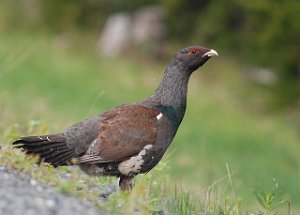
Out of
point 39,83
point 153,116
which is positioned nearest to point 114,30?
point 39,83

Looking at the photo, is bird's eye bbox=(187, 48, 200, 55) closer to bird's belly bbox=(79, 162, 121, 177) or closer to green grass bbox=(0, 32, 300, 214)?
green grass bbox=(0, 32, 300, 214)

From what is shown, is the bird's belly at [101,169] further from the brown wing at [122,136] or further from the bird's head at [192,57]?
the bird's head at [192,57]

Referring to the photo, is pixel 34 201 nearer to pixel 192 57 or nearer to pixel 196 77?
pixel 192 57

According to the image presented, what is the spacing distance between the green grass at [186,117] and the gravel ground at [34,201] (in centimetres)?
34

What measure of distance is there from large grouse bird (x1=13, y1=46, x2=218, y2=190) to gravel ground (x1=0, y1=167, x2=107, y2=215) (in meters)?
1.42

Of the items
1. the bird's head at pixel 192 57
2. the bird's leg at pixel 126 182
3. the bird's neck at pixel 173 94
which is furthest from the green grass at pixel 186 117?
the bird's head at pixel 192 57

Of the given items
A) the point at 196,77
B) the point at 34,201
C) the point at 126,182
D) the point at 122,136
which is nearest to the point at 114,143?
the point at 122,136

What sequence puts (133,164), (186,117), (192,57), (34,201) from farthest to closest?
1. (186,117)
2. (192,57)
3. (133,164)
4. (34,201)

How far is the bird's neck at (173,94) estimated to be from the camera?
8648 millimetres

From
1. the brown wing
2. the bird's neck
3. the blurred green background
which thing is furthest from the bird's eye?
the blurred green background

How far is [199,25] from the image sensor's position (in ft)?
98.9

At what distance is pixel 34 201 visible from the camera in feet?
20.0

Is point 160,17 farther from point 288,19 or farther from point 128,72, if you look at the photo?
point 288,19

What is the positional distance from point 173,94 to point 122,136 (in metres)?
0.90
